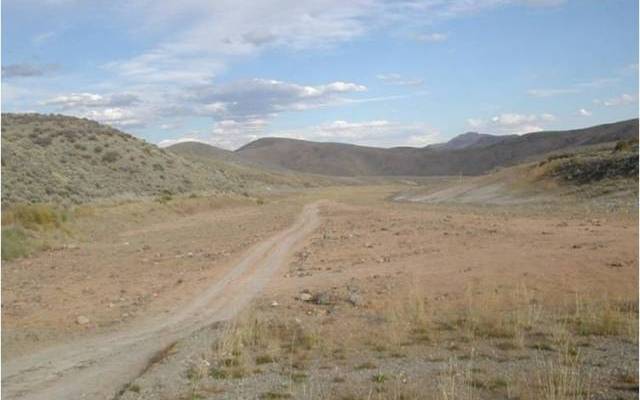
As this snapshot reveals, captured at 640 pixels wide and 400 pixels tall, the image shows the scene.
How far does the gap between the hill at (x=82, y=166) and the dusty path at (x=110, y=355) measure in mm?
27870

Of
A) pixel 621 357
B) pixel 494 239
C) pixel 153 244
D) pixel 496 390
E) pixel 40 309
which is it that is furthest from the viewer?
pixel 153 244

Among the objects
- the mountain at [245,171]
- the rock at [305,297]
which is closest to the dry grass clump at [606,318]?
the rock at [305,297]

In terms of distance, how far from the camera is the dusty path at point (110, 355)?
344 inches

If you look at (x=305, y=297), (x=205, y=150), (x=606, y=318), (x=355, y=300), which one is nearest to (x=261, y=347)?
(x=355, y=300)

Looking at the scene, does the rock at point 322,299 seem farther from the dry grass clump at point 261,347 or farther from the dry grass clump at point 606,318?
the dry grass clump at point 606,318

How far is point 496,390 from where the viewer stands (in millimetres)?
7480

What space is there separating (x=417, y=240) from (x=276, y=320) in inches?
418

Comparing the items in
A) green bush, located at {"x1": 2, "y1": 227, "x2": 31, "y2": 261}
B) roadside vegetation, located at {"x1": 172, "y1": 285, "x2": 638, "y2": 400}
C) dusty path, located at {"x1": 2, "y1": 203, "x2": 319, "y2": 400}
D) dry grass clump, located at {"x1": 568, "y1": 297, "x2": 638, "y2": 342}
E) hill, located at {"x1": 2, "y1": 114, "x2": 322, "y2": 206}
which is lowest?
dusty path, located at {"x1": 2, "y1": 203, "x2": 319, "y2": 400}

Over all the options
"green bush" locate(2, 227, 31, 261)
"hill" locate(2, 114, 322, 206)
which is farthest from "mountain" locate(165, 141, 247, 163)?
"green bush" locate(2, 227, 31, 261)

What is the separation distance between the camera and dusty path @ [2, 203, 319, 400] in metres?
8.74

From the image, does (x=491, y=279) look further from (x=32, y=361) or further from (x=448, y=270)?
(x=32, y=361)

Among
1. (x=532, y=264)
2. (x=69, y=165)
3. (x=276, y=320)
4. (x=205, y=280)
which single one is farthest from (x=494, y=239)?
(x=69, y=165)

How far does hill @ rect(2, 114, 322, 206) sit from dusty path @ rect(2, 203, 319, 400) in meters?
27.9

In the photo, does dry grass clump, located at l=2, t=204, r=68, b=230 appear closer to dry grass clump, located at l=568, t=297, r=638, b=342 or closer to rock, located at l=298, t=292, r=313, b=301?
rock, located at l=298, t=292, r=313, b=301
